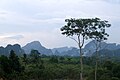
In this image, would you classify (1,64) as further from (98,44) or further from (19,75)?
(98,44)

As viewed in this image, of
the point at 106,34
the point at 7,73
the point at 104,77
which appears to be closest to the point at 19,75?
the point at 7,73

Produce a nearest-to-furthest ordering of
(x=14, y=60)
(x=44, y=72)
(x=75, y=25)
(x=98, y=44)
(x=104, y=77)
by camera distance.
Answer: (x=75, y=25) → (x=98, y=44) → (x=104, y=77) → (x=14, y=60) → (x=44, y=72)

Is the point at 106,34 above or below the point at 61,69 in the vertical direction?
above

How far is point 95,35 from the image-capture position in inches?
→ 1236

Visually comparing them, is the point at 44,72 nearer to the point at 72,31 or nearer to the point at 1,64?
the point at 1,64

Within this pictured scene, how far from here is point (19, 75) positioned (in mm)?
44688

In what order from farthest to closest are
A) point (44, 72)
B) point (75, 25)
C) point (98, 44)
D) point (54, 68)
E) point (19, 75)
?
1. point (54, 68)
2. point (44, 72)
3. point (19, 75)
4. point (98, 44)
5. point (75, 25)

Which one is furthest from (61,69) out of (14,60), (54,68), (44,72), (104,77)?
(104,77)

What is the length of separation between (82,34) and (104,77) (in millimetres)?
10082

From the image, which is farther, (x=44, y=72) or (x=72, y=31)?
(x=44, y=72)

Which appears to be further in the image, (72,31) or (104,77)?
(104,77)

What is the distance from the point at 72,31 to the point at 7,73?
19.5 metres

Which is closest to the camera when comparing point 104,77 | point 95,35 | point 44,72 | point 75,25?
point 75,25

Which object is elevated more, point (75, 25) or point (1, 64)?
point (75, 25)
